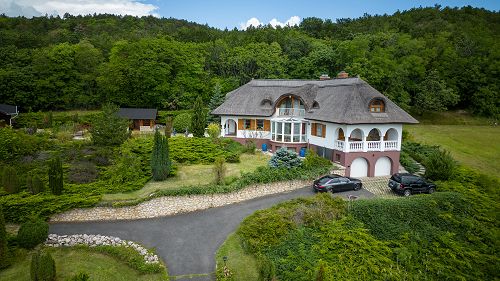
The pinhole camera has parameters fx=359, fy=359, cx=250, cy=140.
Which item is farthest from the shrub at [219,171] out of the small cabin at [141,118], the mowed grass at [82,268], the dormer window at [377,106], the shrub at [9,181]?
the small cabin at [141,118]

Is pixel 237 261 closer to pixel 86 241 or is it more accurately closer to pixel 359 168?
pixel 86 241

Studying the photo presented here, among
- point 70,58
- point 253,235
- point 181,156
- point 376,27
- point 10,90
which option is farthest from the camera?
point 376,27

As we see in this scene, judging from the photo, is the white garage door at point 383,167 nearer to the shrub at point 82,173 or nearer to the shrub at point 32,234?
the shrub at point 82,173

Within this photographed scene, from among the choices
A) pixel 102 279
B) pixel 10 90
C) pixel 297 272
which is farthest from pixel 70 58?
pixel 297 272

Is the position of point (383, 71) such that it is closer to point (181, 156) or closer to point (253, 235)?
point (181, 156)

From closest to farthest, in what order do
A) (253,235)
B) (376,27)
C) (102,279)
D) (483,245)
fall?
(102,279) < (253,235) < (483,245) < (376,27)

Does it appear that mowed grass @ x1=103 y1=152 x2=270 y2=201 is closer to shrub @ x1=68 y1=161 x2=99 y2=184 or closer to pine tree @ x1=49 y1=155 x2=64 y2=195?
pine tree @ x1=49 y1=155 x2=64 y2=195

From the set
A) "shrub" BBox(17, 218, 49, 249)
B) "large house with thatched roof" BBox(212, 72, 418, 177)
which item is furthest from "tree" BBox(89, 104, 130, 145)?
"shrub" BBox(17, 218, 49, 249)
